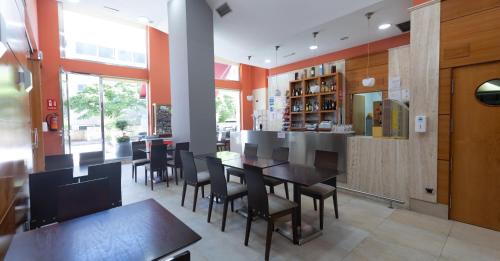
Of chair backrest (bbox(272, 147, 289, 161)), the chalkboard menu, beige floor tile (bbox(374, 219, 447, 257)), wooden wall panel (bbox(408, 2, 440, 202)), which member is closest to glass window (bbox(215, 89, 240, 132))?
the chalkboard menu

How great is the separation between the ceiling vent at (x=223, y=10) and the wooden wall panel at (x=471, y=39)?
349 cm

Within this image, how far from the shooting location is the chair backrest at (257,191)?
87.8 inches

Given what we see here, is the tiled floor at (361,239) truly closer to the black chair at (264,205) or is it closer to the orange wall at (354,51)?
the black chair at (264,205)

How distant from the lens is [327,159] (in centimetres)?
311

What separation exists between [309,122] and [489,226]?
15.6 ft

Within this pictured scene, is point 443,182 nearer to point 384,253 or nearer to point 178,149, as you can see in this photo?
point 384,253

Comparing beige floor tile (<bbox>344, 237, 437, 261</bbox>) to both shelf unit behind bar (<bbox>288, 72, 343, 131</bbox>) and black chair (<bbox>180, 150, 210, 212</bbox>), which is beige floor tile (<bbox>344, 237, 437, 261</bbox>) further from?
shelf unit behind bar (<bbox>288, 72, 343, 131</bbox>)

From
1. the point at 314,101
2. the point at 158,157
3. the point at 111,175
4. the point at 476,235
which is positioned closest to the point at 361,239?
the point at 476,235

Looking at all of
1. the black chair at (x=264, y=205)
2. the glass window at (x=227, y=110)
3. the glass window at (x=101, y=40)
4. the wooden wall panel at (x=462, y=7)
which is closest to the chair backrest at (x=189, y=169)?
the black chair at (x=264, y=205)

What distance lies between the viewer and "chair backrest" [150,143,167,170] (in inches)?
175

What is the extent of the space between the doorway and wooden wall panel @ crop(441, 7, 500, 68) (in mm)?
7406

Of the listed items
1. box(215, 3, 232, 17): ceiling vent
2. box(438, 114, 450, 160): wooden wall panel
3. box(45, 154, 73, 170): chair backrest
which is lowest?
box(45, 154, 73, 170): chair backrest

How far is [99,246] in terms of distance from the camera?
1.26 meters

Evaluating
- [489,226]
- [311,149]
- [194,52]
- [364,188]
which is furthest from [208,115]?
[489,226]
